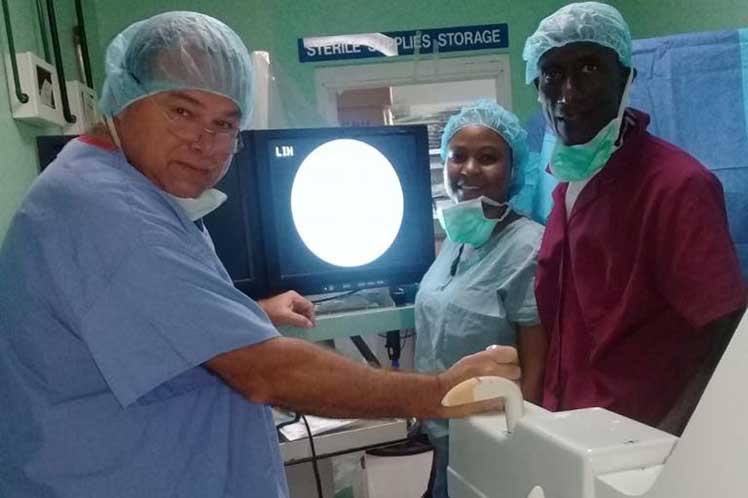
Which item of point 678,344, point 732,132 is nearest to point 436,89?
point 732,132

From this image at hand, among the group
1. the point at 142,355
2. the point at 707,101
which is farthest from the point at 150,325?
the point at 707,101

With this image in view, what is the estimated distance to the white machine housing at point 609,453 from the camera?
0.47 m

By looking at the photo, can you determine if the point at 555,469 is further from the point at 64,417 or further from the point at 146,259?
the point at 64,417

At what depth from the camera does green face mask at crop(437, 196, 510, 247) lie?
167cm

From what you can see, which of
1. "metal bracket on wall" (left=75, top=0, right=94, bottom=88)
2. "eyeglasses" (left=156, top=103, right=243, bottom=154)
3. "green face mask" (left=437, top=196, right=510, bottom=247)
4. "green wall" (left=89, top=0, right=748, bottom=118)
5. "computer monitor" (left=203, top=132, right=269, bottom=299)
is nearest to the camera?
"eyeglasses" (left=156, top=103, right=243, bottom=154)

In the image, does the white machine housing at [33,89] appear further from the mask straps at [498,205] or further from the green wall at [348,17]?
the green wall at [348,17]

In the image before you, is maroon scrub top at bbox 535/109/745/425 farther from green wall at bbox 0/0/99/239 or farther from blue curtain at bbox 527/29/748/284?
green wall at bbox 0/0/99/239

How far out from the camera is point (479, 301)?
5.19ft

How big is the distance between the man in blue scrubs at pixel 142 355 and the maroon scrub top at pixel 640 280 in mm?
426

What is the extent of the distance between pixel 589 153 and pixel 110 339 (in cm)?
97

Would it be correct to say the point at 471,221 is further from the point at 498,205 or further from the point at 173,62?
the point at 173,62

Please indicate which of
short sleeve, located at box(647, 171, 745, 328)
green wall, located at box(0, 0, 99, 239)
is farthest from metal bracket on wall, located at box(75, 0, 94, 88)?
short sleeve, located at box(647, 171, 745, 328)

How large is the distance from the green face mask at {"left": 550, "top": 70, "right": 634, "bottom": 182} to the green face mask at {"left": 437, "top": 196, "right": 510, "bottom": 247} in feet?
0.83

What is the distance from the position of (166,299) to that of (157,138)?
0.31 m
